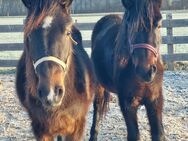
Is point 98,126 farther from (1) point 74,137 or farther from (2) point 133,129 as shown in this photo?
(1) point 74,137

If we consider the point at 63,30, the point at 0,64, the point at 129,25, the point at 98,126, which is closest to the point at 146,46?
the point at 129,25

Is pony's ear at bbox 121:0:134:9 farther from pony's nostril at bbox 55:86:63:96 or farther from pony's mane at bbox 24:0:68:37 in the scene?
pony's nostril at bbox 55:86:63:96

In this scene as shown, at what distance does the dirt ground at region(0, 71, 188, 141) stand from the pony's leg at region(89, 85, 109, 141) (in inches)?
5.1

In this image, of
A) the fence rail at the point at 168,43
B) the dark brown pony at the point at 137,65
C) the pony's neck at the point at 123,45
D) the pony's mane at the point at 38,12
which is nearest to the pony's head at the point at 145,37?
the dark brown pony at the point at 137,65

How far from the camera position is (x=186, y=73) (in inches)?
358

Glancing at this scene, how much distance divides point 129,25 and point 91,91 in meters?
0.78

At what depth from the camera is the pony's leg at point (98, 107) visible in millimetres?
5652

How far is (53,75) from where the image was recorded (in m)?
3.30

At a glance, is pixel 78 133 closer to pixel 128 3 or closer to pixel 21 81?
pixel 21 81

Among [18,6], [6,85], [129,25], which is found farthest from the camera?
[18,6]

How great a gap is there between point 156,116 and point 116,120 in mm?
1694

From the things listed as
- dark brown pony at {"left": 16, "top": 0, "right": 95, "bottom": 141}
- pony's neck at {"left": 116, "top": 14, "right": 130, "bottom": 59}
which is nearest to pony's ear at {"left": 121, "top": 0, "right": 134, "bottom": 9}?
pony's neck at {"left": 116, "top": 14, "right": 130, "bottom": 59}

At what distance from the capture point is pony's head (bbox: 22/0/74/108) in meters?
3.26

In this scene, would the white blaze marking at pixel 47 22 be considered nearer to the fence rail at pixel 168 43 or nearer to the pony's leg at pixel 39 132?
the pony's leg at pixel 39 132
